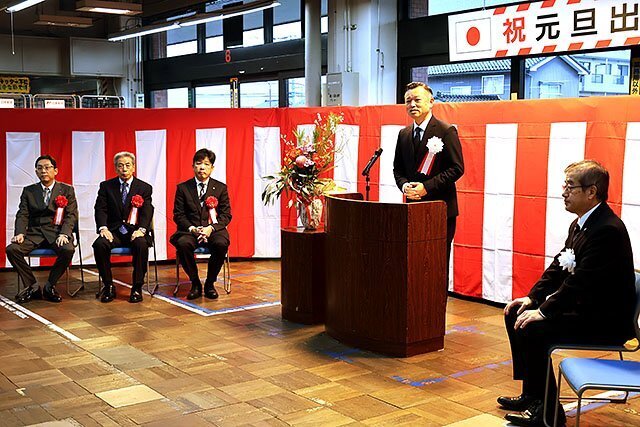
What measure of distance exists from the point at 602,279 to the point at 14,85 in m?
13.9

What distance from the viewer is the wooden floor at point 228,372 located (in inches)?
151

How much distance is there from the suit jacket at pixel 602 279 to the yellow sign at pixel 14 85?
13.5 meters

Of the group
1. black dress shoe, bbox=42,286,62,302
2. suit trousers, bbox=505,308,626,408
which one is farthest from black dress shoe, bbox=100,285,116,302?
suit trousers, bbox=505,308,626,408

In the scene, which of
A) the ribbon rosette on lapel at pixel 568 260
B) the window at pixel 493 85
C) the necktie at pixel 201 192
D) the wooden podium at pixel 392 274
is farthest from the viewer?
the window at pixel 493 85

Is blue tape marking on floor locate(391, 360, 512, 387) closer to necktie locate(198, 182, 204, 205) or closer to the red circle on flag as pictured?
necktie locate(198, 182, 204, 205)

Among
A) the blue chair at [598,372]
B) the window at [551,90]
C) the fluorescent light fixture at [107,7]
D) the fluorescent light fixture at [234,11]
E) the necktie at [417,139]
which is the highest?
the fluorescent light fixture at [107,7]

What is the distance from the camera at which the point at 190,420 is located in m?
3.76

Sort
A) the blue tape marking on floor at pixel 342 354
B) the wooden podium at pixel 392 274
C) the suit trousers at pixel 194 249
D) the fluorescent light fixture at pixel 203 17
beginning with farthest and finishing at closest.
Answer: the fluorescent light fixture at pixel 203 17, the suit trousers at pixel 194 249, the blue tape marking on floor at pixel 342 354, the wooden podium at pixel 392 274

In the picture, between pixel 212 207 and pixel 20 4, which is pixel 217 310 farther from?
pixel 20 4

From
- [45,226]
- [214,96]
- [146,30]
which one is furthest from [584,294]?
[214,96]

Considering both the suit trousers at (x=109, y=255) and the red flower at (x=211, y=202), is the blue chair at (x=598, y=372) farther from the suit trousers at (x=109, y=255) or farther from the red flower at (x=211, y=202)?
the suit trousers at (x=109, y=255)

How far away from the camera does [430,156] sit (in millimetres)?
5066

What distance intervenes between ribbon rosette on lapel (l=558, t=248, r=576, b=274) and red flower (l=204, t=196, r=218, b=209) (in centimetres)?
352

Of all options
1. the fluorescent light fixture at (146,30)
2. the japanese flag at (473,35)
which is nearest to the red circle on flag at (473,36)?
the japanese flag at (473,35)
